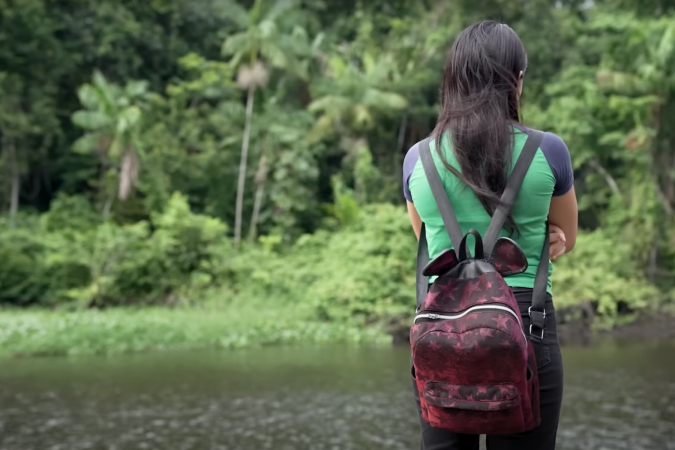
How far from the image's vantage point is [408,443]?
6.74 m

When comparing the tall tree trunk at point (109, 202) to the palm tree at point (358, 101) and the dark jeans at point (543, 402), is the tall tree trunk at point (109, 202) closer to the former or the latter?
the palm tree at point (358, 101)

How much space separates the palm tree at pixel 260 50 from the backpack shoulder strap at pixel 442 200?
20783 mm

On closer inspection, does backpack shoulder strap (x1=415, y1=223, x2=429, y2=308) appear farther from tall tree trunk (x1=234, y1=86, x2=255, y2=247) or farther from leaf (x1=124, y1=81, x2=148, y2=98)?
leaf (x1=124, y1=81, x2=148, y2=98)

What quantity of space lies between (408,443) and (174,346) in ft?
27.0

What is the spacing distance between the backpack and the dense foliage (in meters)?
14.3

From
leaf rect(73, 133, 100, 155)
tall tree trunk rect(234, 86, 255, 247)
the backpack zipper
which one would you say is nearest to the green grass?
leaf rect(73, 133, 100, 155)

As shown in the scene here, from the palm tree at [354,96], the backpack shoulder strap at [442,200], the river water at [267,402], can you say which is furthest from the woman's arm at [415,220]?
the palm tree at [354,96]

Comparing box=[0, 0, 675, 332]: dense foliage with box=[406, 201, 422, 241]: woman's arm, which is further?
box=[0, 0, 675, 332]: dense foliage

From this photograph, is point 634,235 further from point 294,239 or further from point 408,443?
point 408,443

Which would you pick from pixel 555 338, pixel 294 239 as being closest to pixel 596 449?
pixel 555 338

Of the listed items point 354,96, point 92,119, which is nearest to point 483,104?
point 92,119

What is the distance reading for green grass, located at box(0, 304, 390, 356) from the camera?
46.1 feet

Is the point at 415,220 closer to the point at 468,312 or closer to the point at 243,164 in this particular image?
the point at 468,312

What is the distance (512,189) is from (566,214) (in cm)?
22
